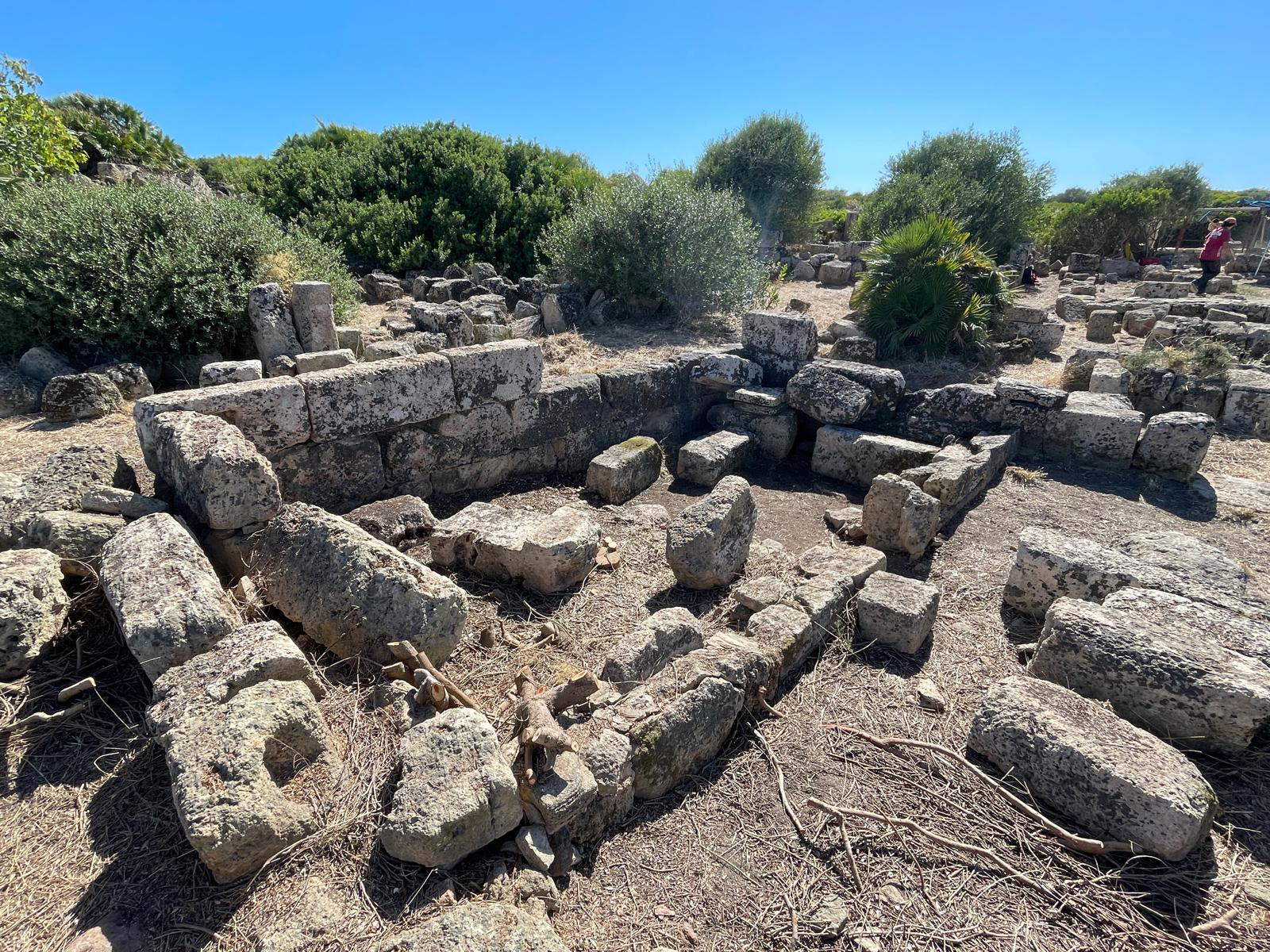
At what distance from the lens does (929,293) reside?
9930 mm

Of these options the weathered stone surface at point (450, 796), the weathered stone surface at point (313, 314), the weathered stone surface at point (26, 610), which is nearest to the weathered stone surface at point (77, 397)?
the weathered stone surface at point (313, 314)

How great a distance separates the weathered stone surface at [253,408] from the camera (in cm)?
434

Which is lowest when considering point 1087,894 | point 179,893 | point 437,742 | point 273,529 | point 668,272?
point 1087,894

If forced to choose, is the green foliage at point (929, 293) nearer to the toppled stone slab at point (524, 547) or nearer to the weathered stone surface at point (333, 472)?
the toppled stone slab at point (524, 547)

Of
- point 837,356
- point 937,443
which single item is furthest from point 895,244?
point 937,443

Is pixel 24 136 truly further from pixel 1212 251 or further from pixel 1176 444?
pixel 1212 251

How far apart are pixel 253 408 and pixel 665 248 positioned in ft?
27.0

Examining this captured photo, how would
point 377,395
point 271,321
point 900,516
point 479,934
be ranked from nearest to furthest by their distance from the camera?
point 479,934
point 900,516
point 377,395
point 271,321

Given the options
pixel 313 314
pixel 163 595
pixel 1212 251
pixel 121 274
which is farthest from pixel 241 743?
pixel 1212 251

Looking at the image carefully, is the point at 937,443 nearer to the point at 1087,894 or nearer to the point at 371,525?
the point at 1087,894

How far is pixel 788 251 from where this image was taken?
25.5 m

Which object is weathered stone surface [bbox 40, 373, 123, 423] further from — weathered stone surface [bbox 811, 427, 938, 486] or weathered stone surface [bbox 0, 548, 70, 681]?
weathered stone surface [bbox 811, 427, 938, 486]

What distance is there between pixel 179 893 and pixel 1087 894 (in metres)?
3.38

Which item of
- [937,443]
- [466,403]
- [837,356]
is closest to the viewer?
[466,403]
